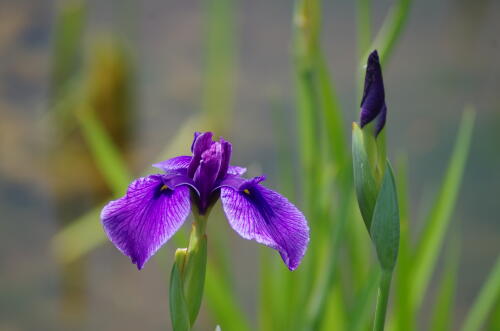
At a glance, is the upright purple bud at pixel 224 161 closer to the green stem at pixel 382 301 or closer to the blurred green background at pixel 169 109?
the green stem at pixel 382 301

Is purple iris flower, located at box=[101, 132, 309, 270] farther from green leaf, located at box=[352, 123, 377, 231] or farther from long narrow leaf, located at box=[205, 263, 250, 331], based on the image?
long narrow leaf, located at box=[205, 263, 250, 331]

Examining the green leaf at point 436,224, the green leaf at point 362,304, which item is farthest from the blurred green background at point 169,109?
the green leaf at point 362,304

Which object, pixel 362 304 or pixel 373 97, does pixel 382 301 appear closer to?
pixel 373 97

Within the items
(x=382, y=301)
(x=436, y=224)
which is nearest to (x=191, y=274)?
(x=382, y=301)

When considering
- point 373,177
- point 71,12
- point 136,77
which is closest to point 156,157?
point 136,77

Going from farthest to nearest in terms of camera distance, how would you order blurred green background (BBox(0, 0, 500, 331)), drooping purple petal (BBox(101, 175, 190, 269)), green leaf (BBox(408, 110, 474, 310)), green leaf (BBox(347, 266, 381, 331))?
1. blurred green background (BBox(0, 0, 500, 331))
2. green leaf (BBox(408, 110, 474, 310))
3. green leaf (BBox(347, 266, 381, 331))
4. drooping purple petal (BBox(101, 175, 190, 269))

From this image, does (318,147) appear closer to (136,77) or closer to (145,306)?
(145,306)

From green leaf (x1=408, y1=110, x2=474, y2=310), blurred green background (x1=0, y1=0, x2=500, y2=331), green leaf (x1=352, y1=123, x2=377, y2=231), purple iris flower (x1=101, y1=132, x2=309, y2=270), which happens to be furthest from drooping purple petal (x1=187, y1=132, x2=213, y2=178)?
→ blurred green background (x1=0, y1=0, x2=500, y2=331)
